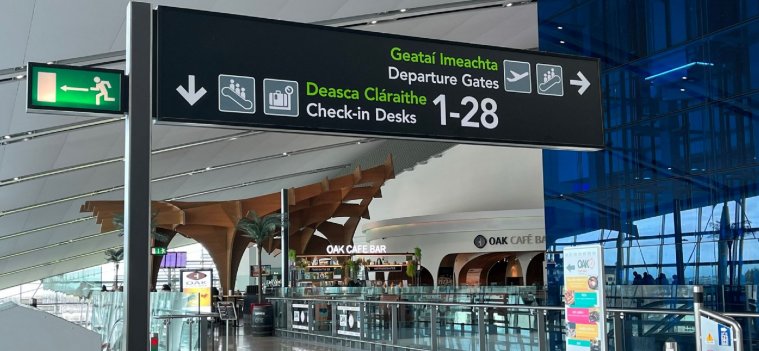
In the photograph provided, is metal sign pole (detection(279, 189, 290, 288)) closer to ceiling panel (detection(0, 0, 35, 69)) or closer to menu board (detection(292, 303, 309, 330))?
menu board (detection(292, 303, 309, 330))

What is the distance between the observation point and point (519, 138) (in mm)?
5184

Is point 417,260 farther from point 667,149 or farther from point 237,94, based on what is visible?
point 237,94

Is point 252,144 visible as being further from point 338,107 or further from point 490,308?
point 338,107

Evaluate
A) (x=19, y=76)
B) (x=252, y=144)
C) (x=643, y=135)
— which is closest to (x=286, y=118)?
(x=643, y=135)

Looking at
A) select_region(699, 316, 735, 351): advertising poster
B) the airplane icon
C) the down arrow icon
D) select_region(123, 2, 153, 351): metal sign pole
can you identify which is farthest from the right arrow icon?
select_region(123, 2, 153, 351): metal sign pole

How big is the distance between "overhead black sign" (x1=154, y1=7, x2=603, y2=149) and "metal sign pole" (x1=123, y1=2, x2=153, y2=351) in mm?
109

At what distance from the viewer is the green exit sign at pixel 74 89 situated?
4020mm

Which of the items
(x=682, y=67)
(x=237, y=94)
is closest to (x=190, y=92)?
(x=237, y=94)

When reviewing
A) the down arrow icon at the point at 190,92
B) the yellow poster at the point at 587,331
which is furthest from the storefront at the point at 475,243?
the down arrow icon at the point at 190,92

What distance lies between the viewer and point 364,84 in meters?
4.77

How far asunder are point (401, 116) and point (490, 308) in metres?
6.52

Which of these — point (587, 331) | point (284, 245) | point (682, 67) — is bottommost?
point (587, 331)

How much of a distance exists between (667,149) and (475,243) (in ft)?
66.6

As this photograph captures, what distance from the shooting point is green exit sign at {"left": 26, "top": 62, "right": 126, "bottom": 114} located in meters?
4.02
